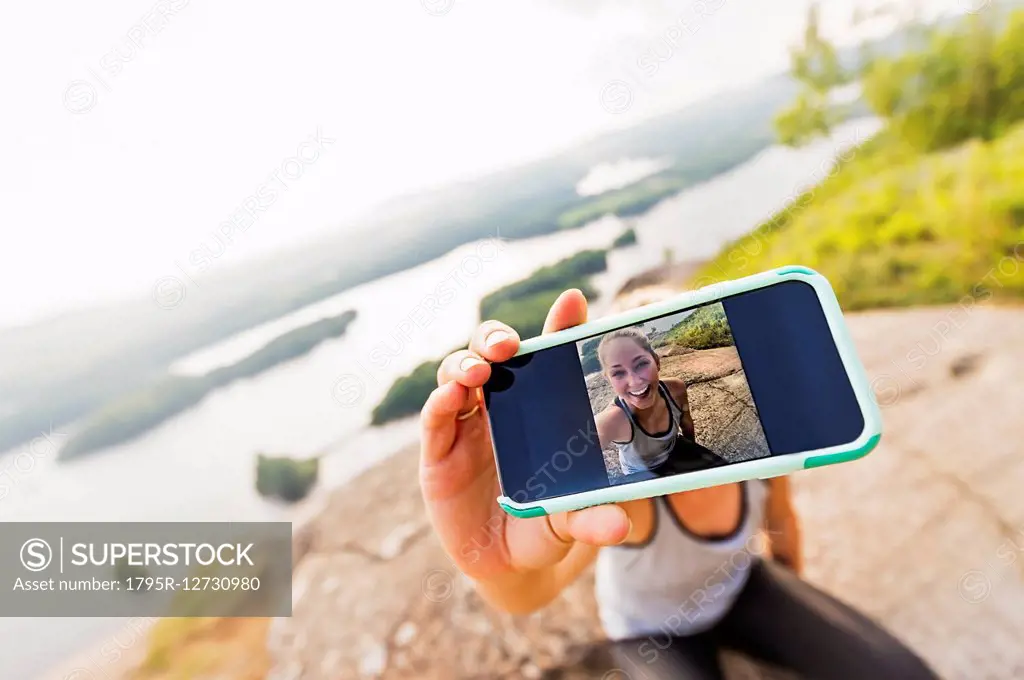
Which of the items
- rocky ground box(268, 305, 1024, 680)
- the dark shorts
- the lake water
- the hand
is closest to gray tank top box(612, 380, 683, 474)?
the hand

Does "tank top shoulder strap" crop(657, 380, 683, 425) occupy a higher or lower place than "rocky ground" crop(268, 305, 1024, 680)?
higher

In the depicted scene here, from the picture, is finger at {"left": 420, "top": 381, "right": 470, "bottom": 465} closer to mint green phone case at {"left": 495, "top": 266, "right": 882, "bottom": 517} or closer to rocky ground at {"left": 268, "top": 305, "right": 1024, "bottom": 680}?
mint green phone case at {"left": 495, "top": 266, "right": 882, "bottom": 517}

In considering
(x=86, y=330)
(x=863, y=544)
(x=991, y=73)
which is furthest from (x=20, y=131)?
(x=991, y=73)

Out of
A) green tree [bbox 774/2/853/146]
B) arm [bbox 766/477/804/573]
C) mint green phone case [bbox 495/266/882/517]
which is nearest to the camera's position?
mint green phone case [bbox 495/266/882/517]

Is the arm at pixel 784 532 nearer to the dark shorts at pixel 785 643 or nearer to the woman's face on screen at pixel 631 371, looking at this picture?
the dark shorts at pixel 785 643

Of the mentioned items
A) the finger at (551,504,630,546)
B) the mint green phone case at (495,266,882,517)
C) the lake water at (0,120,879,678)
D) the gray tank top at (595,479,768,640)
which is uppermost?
the lake water at (0,120,879,678)

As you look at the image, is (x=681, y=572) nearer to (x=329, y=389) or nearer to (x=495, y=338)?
(x=495, y=338)

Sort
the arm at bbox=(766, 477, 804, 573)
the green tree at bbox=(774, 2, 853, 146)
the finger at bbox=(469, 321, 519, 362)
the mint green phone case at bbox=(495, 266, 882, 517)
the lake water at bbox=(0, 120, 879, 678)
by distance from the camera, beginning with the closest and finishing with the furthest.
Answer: the mint green phone case at bbox=(495, 266, 882, 517)
the finger at bbox=(469, 321, 519, 362)
the arm at bbox=(766, 477, 804, 573)
the lake water at bbox=(0, 120, 879, 678)
the green tree at bbox=(774, 2, 853, 146)
